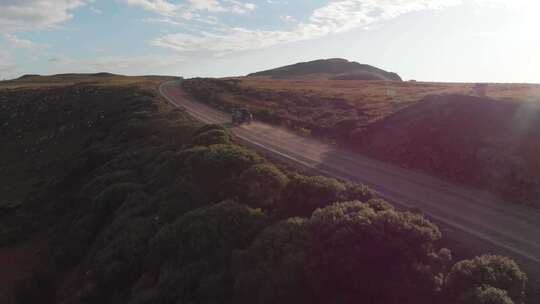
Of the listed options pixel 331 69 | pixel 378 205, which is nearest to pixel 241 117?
pixel 378 205

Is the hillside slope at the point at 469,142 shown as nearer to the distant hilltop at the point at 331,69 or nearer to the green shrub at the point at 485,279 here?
the green shrub at the point at 485,279

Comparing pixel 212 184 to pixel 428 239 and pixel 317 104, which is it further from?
pixel 317 104

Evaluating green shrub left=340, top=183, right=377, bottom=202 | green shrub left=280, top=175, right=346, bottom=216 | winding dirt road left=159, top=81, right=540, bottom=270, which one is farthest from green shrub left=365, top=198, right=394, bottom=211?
winding dirt road left=159, top=81, right=540, bottom=270

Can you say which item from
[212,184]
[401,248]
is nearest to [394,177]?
[212,184]

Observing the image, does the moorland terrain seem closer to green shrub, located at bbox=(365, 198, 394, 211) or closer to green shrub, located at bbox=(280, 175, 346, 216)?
green shrub, located at bbox=(365, 198, 394, 211)

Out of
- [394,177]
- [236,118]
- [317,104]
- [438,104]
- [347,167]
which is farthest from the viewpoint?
[317,104]

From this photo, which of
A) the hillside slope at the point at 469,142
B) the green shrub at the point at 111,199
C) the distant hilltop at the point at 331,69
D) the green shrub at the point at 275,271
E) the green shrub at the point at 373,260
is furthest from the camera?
the distant hilltop at the point at 331,69

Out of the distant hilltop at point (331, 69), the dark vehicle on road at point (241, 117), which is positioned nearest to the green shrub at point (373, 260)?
the dark vehicle on road at point (241, 117)
